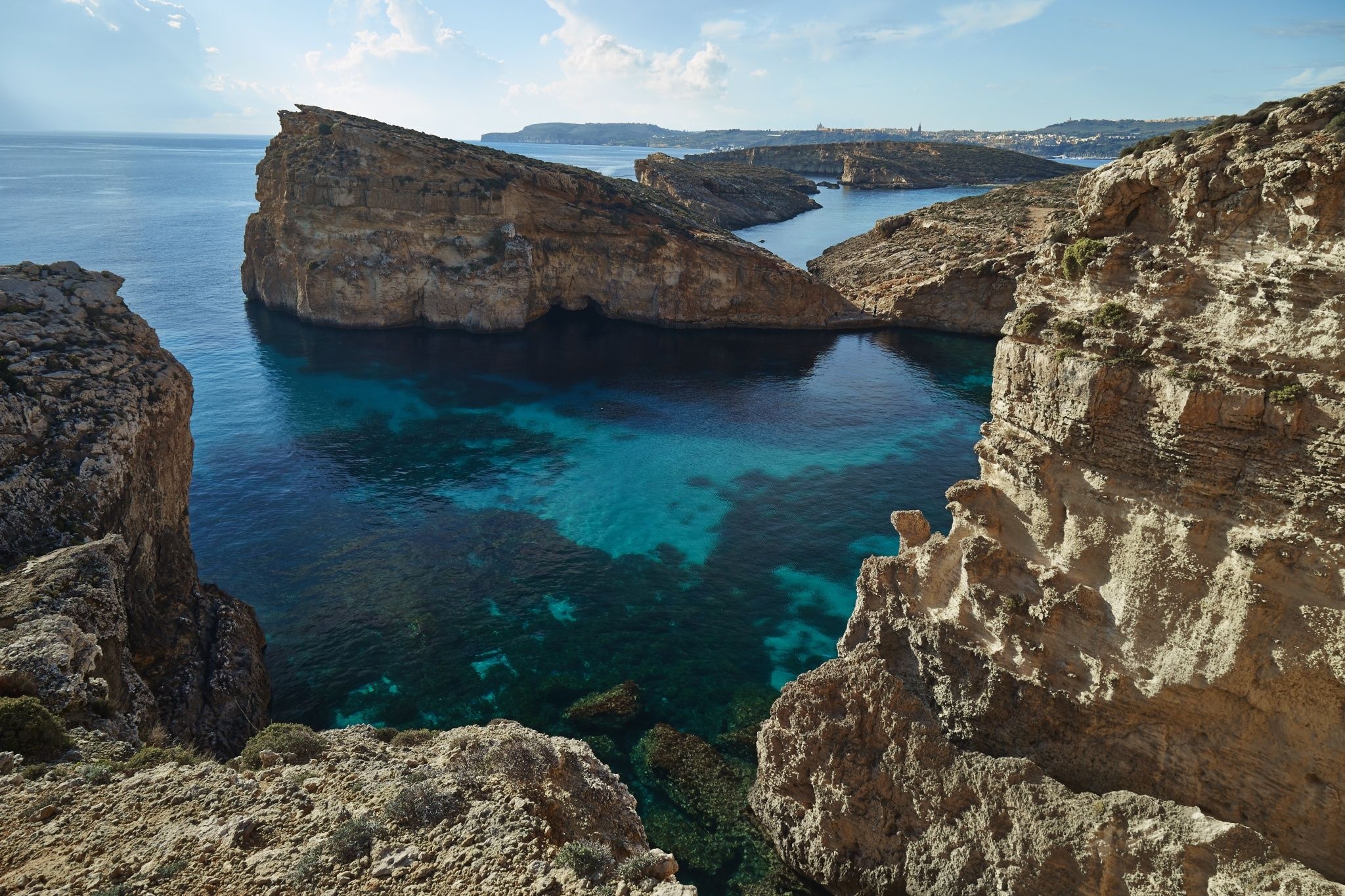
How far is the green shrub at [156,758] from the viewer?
1384 centimetres

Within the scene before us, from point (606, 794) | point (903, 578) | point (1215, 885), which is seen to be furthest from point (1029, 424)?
point (606, 794)

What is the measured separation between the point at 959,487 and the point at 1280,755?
8.48 metres

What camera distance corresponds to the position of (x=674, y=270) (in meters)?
75.6

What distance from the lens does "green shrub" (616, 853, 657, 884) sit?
1162 centimetres

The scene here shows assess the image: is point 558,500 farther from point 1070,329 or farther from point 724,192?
point 724,192

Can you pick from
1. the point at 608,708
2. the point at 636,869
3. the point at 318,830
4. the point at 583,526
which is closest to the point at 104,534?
the point at 318,830

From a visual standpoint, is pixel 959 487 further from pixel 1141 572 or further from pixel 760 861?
pixel 760 861

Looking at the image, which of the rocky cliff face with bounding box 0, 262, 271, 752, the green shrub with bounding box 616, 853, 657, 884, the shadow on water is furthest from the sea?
the green shrub with bounding box 616, 853, 657, 884

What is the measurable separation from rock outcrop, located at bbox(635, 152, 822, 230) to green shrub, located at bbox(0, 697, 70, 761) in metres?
121

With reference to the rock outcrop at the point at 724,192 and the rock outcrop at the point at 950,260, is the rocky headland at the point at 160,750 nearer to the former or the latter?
the rock outcrop at the point at 950,260

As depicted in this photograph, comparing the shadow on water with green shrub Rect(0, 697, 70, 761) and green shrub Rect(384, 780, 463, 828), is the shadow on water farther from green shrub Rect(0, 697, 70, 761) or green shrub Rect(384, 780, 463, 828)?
green shrub Rect(0, 697, 70, 761)

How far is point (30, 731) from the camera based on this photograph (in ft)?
46.2

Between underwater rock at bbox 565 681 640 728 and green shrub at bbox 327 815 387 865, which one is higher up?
green shrub at bbox 327 815 387 865

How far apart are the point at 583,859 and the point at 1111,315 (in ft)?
51.0
